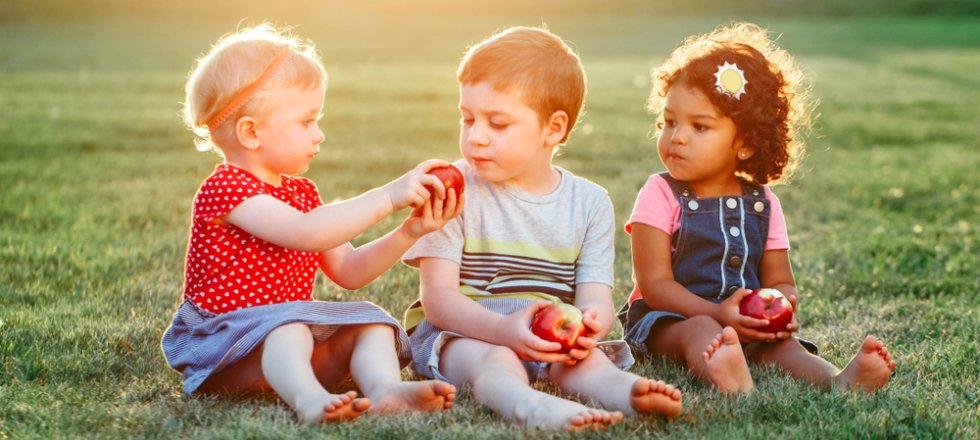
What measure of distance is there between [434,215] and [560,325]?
55 centimetres

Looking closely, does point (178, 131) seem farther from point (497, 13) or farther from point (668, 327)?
point (497, 13)

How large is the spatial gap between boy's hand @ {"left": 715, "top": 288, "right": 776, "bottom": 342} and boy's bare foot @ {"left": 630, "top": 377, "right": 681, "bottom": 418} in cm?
75

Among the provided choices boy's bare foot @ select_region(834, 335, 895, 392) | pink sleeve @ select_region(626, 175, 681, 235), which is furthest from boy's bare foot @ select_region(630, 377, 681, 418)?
pink sleeve @ select_region(626, 175, 681, 235)

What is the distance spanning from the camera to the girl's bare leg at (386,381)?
A: 338 cm

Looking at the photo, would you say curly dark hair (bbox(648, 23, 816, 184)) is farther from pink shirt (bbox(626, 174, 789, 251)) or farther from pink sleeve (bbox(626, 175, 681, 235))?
pink sleeve (bbox(626, 175, 681, 235))

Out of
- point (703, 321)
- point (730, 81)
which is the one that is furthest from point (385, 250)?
point (730, 81)

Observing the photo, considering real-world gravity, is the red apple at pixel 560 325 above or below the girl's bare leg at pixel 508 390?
above

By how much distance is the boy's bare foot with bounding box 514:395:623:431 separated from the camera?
3195 mm

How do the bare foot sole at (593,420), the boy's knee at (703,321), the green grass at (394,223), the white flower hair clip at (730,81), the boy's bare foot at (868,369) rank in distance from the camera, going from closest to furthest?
the bare foot sole at (593,420) < the green grass at (394,223) < the boy's bare foot at (868,369) < the boy's knee at (703,321) < the white flower hair clip at (730,81)

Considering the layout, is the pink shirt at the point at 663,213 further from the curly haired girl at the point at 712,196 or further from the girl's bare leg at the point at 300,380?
the girl's bare leg at the point at 300,380

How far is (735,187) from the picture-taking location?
4.48 meters

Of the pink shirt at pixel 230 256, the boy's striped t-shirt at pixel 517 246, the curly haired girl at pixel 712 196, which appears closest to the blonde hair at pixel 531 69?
the boy's striped t-shirt at pixel 517 246

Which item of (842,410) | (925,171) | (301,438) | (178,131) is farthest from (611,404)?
(178,131)

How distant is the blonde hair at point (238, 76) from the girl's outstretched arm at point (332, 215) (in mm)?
→ 338
